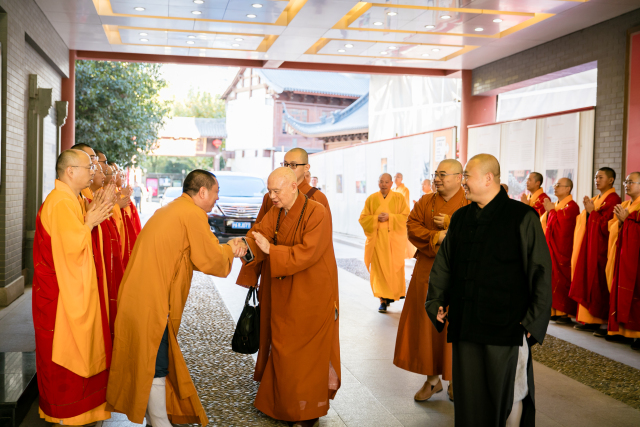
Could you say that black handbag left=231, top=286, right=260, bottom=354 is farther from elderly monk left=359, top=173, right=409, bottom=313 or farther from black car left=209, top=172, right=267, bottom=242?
black car left=209, top=172, right=267, bottom=242

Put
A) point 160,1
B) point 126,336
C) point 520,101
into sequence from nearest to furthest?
point 126,336, point 160,1, point 520,101

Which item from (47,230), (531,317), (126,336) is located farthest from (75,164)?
(531,317)

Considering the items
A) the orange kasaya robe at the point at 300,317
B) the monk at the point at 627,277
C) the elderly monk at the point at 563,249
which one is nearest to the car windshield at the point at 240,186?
the elderly monk at the point at 563,249

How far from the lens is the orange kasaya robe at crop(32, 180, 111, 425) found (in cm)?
315

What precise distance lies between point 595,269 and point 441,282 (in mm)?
4007

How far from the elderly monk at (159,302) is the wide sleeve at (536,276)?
1612 millimetres

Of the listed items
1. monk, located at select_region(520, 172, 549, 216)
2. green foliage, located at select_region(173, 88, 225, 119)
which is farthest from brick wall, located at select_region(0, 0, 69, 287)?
green foliage, located at select_region(173, 88, 225, 119)

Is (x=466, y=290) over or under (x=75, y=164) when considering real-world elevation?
under

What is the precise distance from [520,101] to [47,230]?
12.6 metres

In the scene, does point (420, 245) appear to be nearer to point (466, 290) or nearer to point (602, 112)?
point (466, 290)

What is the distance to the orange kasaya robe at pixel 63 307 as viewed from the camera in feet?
10.3

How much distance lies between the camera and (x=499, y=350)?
9.18 feet

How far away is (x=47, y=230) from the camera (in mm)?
3172

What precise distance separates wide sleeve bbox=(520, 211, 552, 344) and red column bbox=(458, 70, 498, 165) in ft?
30.7
